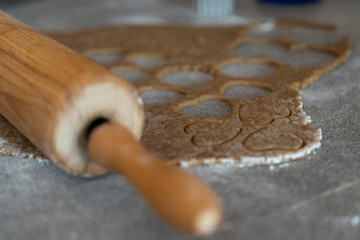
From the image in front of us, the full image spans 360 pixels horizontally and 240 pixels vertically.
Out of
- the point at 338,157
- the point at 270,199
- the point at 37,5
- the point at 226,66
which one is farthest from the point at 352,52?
the point at 37,5

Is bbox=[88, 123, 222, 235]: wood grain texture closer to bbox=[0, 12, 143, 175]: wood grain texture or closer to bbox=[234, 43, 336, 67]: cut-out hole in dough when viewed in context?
bbox=[0, 12, 143, 175]: wood grain texture

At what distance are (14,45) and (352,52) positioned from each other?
1187 mm

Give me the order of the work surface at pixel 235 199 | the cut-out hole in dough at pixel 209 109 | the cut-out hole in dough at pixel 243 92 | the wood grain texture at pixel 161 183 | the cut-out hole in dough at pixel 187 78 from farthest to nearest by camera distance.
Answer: the cut-out hole in dough at pixel 187 78
the cut-out hole in dough at pixel 243 92
the cut-out hole in dough at pixel 209 109
the work surface at pixel 235 199
the wood grain texture at pixel 161 183

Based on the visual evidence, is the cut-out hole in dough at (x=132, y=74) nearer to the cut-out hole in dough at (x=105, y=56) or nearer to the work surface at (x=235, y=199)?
the cut-out hole in dough at (x=105, y=56)

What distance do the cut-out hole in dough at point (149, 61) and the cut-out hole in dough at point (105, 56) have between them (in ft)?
0.25

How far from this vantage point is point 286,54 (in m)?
1.68

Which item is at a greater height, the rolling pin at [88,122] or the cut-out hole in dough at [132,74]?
the rolling pin at [88,122]

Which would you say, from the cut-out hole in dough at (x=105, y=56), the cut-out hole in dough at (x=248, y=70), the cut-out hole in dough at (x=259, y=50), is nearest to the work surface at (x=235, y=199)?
the cut-out hole in dough at (x=248, y=70)

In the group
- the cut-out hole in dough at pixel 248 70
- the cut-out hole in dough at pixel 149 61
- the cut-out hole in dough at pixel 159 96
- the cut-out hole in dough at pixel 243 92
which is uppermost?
the cut-out hole in dough at pixel 243 92

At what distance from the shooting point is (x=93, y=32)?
2018 millimetres

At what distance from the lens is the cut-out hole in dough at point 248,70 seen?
1.50 metres

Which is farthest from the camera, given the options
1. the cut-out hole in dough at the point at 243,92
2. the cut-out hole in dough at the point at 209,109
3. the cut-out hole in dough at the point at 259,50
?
the cut-out hole in dough at the point at 259,50

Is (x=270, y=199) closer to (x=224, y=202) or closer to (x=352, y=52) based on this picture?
(x=224, y=202)

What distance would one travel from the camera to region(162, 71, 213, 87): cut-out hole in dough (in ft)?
4.71
